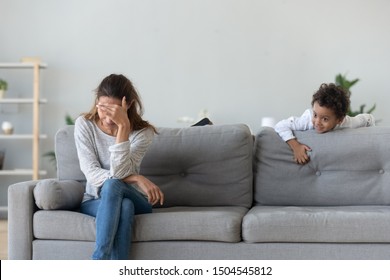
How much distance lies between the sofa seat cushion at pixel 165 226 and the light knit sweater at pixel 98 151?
0.17 meters

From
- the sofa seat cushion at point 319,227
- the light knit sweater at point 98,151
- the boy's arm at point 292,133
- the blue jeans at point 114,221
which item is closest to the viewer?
the blue jeans at point 114,221

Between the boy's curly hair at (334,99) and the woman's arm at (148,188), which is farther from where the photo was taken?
the boy's curly hair at (334,99)

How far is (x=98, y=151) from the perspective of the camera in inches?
117

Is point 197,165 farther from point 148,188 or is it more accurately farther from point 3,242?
point 3,242

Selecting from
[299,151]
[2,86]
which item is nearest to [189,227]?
[299,151]

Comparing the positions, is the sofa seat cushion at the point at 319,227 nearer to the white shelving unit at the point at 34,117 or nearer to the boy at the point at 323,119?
the boy at the point at 323,119

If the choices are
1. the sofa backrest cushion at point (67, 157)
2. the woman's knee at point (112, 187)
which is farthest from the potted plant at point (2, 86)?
the woman's knee at point (112, 187)

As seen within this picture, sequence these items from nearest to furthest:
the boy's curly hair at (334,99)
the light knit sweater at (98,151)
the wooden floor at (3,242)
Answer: the light knit sweater at (98,151)
the boy's curly hair at (334,99)
the wooden floor at (3,242)

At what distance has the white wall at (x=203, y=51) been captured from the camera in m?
5.88

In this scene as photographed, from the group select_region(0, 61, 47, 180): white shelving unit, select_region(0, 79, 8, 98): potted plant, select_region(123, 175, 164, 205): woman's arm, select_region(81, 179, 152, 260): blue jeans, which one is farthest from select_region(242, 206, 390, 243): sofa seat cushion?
select_region(0, 79, 8, 98): potted plant

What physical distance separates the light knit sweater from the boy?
2.41ft

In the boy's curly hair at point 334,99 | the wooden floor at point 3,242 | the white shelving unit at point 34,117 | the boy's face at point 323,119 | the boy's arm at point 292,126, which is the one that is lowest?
the wooden floor at point 3,242

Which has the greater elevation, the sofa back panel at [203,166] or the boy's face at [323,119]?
the boy's face at [323,119]

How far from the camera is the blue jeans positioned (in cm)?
256
